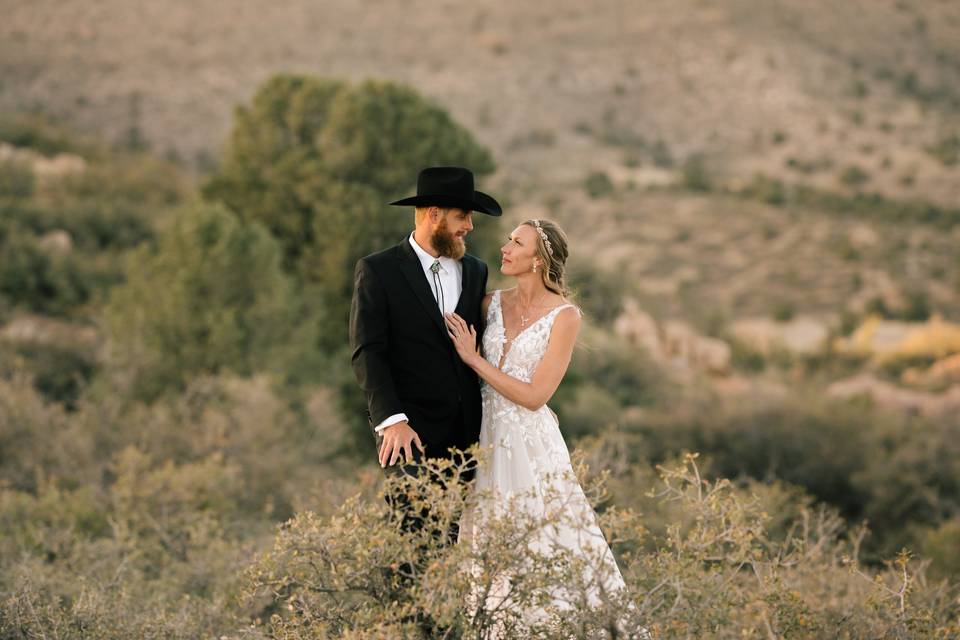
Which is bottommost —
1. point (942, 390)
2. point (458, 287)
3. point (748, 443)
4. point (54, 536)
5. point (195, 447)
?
point (942, 390)

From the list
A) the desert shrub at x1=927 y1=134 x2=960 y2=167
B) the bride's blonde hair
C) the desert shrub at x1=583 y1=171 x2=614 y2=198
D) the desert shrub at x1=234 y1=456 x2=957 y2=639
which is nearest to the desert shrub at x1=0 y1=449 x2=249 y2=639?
the desert shrub at x1=234 y1=456 x2=957 y2=639

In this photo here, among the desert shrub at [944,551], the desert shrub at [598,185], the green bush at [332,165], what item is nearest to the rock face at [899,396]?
the desert shrub at [944,551]

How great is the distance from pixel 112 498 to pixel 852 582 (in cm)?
661

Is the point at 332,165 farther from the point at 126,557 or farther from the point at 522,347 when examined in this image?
the point at 522,347

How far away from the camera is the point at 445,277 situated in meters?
5.08

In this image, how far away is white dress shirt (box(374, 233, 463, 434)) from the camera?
504 centimetres

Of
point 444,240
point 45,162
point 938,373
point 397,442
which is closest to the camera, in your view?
point 397,442

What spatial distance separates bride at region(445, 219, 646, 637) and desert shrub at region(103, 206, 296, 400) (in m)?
10.8

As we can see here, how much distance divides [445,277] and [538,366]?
0.63 m

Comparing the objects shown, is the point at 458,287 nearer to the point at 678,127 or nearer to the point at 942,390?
the point at 942,390

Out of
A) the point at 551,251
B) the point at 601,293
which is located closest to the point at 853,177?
the point at 601,293

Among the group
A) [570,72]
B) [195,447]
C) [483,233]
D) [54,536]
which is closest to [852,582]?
[54,536]

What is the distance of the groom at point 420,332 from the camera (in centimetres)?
483

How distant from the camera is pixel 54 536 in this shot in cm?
803
